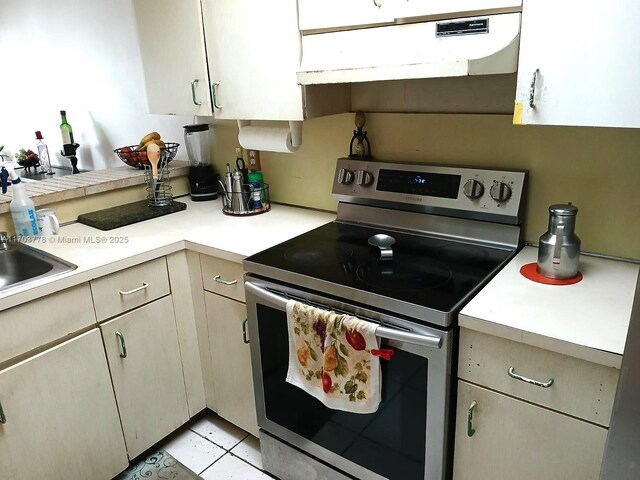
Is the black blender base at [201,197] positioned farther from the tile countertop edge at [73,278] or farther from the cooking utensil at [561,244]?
the cooking utensil at [561,244]

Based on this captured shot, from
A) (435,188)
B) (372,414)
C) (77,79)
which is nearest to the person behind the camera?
(372,414)

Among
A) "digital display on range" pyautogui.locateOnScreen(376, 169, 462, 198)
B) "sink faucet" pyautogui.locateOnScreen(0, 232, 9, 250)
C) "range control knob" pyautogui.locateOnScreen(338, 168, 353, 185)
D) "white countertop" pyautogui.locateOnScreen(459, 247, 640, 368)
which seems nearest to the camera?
"white countertop" pyautogui.locateOnScreen(459, 247, 640, 368)

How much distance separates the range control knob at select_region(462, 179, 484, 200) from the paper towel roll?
666 millimetres

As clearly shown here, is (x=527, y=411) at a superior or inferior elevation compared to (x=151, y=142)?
inferior

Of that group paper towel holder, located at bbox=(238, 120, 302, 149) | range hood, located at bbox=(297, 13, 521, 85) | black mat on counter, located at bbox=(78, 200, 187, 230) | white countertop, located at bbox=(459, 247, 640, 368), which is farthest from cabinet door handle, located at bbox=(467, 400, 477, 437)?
black mat on counter, located at bbox=(78, 200, 187, 230)

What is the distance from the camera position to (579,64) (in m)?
1.12

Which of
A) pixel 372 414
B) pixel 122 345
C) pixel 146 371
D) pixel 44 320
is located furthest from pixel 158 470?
pixel 372 414

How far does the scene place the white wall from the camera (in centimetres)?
270

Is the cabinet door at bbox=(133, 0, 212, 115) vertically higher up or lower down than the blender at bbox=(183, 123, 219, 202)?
higher up

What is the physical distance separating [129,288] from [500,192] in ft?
4.13

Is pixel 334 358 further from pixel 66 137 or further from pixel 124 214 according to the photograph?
pixel 66 137

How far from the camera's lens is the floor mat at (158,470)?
6.13ft

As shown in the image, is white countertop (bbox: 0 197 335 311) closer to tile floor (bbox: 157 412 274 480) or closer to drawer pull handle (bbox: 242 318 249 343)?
drawer pull handle (bbox: 242 318 249 343)

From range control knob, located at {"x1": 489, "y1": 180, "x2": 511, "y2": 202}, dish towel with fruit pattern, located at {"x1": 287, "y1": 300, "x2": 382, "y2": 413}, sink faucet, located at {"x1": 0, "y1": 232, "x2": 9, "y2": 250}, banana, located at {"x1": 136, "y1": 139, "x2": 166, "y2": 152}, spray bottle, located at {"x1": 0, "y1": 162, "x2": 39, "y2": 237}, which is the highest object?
banana, located at {"x1": 136, "y1": 139, "x2": 166, "y2": 152}
